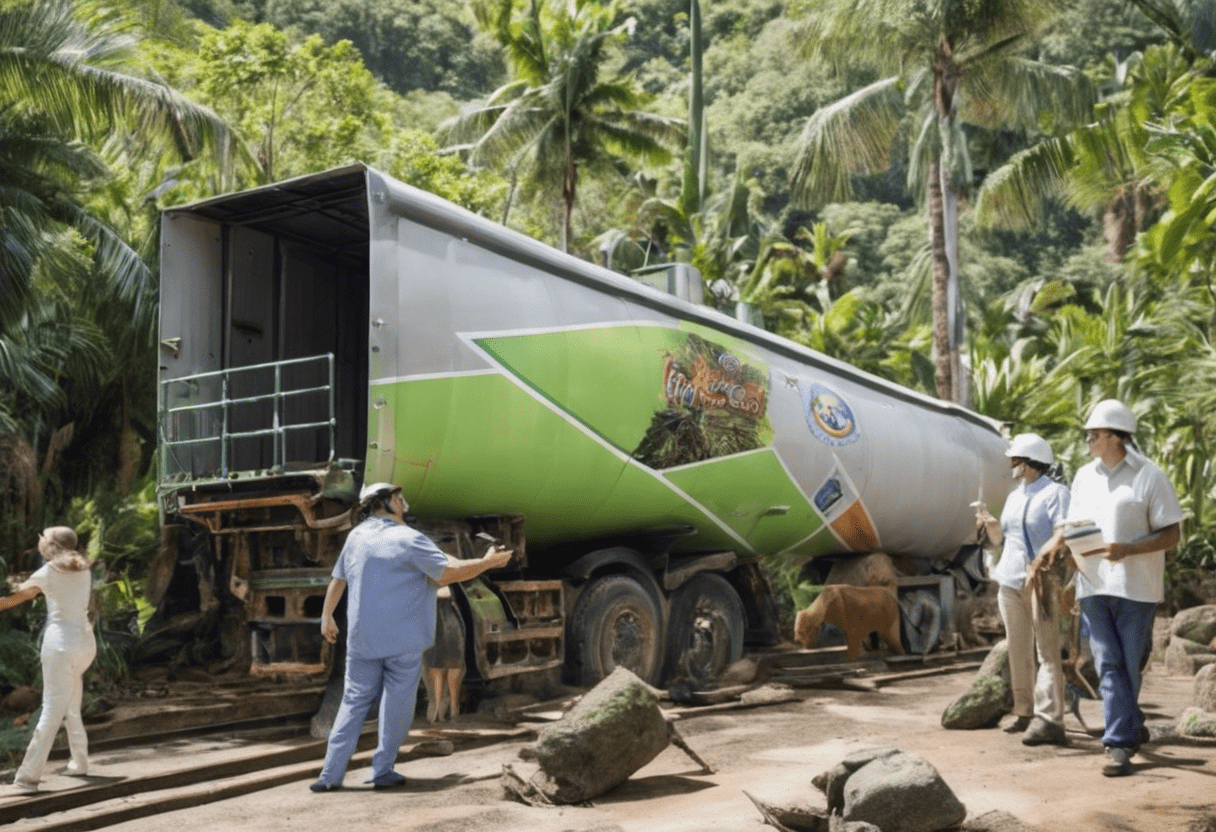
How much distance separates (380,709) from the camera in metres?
7.25

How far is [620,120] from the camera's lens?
101ft

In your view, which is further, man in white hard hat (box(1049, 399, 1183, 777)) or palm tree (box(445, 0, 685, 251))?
palm tree (box(445, 0, 685, 251))

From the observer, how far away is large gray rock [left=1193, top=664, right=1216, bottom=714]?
877 centimetres

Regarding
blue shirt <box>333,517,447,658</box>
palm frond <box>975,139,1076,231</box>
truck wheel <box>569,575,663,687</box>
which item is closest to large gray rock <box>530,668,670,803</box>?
blue shirt <box>333,517,447,658</box>

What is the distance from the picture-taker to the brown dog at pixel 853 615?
13.9 meters

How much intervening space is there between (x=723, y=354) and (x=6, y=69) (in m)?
8.36

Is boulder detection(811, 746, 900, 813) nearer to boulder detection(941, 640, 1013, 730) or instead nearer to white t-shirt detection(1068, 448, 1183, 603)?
white t-shirt detection(1068, 448, 1183, 603)

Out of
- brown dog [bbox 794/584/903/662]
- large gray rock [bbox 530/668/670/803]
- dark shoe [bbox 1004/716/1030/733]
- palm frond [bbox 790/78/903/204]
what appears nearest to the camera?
large gray rock [bbox 530/668/670/803]

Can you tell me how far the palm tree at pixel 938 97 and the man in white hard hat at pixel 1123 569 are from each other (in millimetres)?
15832

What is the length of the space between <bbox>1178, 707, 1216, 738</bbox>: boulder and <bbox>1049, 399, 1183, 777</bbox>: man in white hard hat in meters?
1.16

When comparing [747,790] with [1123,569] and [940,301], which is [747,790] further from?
[940,301]

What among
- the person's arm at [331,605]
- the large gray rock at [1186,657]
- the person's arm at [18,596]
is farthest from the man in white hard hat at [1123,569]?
the large gray rock at [1186,657]

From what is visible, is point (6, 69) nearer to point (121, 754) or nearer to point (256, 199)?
point (256, 199)

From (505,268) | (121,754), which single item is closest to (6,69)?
(505,268)
